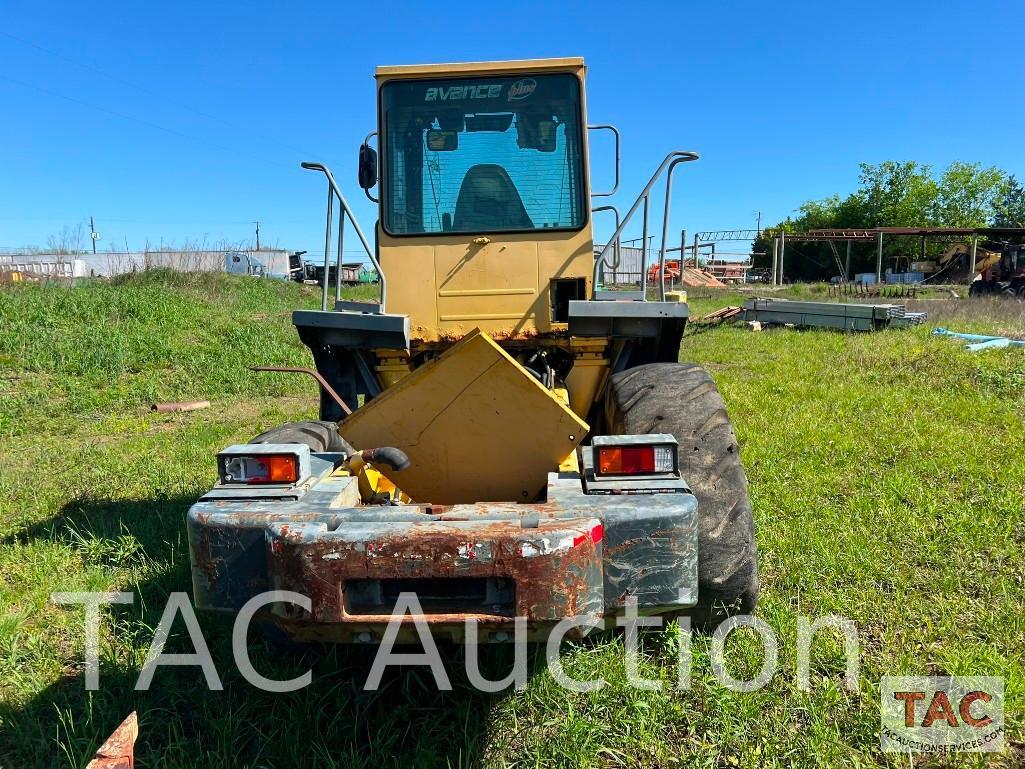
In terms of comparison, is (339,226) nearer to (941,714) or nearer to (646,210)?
(646,210)

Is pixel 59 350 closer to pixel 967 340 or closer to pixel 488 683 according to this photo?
pixel 488 683

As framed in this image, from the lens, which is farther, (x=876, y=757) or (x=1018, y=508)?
(x=1018, y=508)

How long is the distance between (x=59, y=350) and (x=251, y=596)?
33.3 ft

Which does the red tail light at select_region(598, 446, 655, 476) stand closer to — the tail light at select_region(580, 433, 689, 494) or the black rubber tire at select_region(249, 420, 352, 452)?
the tail light at select_region(580, 433, 689, 494)

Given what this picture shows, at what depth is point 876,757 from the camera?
91.0 inches

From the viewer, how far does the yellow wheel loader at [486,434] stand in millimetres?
1993

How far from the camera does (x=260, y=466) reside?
8.14ft

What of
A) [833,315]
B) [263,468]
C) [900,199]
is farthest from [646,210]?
[900,199]

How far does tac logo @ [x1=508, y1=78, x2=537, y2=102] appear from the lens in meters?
4.07

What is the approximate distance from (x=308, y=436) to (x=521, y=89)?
227 cm

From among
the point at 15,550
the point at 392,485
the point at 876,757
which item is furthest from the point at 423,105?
the point at 876,757

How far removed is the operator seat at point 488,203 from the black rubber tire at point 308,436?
1.36 metres

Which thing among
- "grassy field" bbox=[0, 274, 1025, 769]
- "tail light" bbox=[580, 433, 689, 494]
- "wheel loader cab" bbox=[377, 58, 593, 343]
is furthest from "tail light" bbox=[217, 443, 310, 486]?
"wheel loader cab" bbox=[377, 58, 593, 343]

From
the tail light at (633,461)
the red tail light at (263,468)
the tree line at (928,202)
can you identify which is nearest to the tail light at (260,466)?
the red tail light at (263,468)
